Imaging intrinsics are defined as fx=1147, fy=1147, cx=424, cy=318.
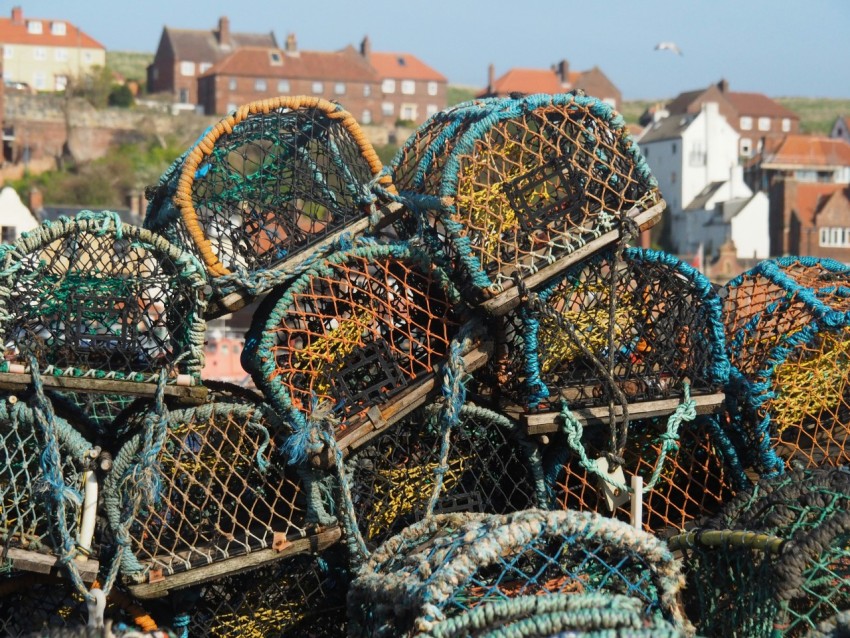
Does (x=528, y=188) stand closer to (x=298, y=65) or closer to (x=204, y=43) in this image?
(x=298, y=65)

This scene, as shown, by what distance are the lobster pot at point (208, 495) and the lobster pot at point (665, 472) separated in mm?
843

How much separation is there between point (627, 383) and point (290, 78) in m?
48.7

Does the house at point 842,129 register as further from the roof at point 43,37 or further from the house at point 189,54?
the roof at point 43,37

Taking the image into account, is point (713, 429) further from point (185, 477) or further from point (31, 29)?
point (31, 29)

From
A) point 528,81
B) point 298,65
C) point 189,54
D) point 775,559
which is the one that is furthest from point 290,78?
point 775,559

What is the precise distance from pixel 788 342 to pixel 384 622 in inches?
63.5

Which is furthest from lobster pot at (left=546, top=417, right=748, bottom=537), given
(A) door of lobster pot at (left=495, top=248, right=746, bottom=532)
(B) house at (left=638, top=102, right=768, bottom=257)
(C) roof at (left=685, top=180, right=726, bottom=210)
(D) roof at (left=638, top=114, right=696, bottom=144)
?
(D) roof at (left=638, top=114, right=696, bottom=144)

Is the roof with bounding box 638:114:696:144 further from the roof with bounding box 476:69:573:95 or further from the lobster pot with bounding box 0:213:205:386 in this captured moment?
the lobster pot with bounding box 0:213:205:386

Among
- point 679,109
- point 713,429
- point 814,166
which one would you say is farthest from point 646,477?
point 679,109

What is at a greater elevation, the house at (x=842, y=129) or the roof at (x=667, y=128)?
the house at (x=842, y=129)

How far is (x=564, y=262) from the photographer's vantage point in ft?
11.3

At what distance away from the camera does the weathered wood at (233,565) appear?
10.1 ft

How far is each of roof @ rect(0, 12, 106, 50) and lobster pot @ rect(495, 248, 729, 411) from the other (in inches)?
2187

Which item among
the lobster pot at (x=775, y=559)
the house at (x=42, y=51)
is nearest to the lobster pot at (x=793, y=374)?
the lobster pot at (x=775, y=559)
